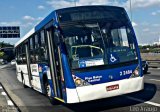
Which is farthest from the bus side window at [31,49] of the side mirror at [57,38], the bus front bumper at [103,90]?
the bus front bumper at [103,90]

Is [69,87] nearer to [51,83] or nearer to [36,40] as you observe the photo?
[51,83]

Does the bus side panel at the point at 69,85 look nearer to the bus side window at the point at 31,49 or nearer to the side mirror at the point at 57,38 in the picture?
the side mirror at the point at 57,38

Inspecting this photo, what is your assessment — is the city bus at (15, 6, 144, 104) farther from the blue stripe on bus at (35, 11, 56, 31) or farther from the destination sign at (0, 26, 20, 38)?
the destination sign at (0, 26, 20, 38)

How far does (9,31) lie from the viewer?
90.0m

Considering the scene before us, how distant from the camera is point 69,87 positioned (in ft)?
31.0

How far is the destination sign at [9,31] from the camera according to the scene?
89000 millimetres

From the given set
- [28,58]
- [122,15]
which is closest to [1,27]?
[28,58]

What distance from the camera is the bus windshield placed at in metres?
9.66

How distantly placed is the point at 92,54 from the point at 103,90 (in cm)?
101

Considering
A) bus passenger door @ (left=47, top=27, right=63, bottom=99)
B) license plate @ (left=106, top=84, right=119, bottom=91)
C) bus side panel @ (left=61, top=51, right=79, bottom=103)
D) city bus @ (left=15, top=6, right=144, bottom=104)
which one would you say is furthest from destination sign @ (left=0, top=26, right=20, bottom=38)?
license plate @ (left=106, top=84, right=119, bottom=91)

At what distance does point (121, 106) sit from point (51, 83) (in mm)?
2342

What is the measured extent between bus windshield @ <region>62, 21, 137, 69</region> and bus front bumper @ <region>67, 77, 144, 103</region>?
0.58 metres

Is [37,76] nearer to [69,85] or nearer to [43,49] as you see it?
[43,49]

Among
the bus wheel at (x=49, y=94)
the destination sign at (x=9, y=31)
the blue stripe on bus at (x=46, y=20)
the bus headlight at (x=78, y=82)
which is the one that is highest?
the destination sign at (x=9, y=31)
